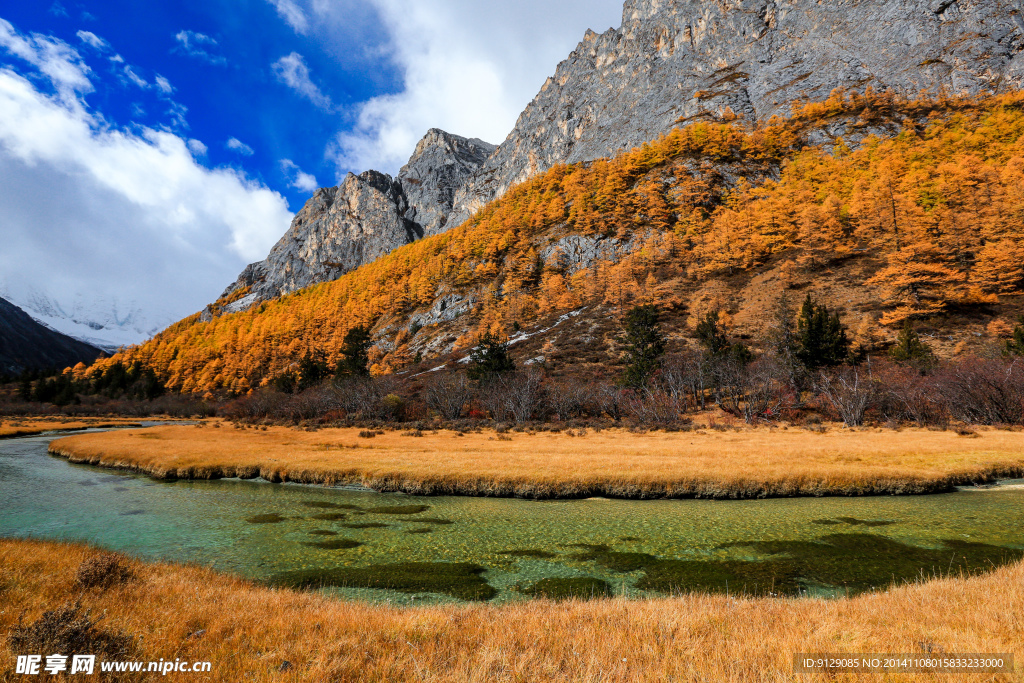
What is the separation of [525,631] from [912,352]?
60242 mm

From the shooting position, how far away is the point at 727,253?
88.0 metres

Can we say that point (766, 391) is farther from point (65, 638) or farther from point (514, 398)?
point (65, 638)

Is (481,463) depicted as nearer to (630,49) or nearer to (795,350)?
(795,350)

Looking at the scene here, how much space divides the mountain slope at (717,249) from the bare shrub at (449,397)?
73.1ft

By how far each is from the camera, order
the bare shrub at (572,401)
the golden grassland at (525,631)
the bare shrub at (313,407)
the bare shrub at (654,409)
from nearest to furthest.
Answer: the golden grassland at (525,631) → the bare shrub at (654,409) → the bare shrub at (572,401) → the bare shrub at (313,407)

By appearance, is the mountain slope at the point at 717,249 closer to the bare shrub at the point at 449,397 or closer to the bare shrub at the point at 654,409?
the bare shrub at the point at 654,409

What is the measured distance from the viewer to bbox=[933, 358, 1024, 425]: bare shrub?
3372cm

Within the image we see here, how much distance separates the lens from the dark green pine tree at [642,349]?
A: 5297 centimetres

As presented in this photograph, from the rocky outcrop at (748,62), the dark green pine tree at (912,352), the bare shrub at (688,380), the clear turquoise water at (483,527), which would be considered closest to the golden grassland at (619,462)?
the clear turquoise water at (483,527)

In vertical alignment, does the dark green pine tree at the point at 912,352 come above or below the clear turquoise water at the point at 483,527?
above

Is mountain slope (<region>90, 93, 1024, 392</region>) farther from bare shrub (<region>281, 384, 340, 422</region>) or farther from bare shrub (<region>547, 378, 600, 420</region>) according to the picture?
bare shrub (<region>281, 384, 340, 422</region>)

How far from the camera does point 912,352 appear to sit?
46.2m

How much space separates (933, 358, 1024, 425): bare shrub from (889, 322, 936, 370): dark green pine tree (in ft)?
18.1

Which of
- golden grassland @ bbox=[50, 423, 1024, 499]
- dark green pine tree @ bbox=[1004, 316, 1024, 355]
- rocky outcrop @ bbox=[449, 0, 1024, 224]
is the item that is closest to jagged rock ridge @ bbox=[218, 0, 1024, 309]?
rocky outcrop @ bbox=[449, 0, 1024, 224]
